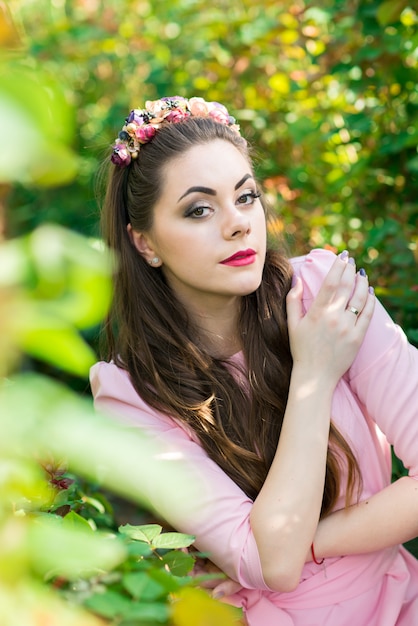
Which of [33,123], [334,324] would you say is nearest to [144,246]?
[334,324]

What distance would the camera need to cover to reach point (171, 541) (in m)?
1.17

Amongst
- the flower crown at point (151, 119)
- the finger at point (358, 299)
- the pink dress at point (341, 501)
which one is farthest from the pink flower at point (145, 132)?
the finger at point (358, 299)

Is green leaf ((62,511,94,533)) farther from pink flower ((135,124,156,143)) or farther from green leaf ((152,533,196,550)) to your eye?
pink flower ((135,124,156,143))

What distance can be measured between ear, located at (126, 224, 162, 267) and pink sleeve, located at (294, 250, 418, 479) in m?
0.63

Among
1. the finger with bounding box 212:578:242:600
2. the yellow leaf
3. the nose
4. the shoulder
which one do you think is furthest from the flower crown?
the yellow leaf

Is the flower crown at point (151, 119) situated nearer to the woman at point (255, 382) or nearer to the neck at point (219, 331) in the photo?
the woman at point (255, 382)

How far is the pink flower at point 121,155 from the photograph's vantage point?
2.23 m

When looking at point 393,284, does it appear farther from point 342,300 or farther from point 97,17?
point 97,17

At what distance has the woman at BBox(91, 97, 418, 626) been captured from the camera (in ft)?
5.91

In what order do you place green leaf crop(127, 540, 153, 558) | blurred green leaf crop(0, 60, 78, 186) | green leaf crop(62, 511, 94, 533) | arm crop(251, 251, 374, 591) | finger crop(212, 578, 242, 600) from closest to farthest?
blurred green leaf crop(0, 60, 78, 186) → green leaf crop(127, 540, 153, 558) → green leaf crop(62, 511, 94, 533) → arm crop(251, 251, 374, 591) → finger crop(212, 578, 242, 600)

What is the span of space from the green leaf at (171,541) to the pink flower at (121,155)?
130 centimetres

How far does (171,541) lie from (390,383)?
0.89 m

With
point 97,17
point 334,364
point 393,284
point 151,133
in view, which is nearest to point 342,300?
point 334,364

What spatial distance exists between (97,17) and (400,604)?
445 cm
